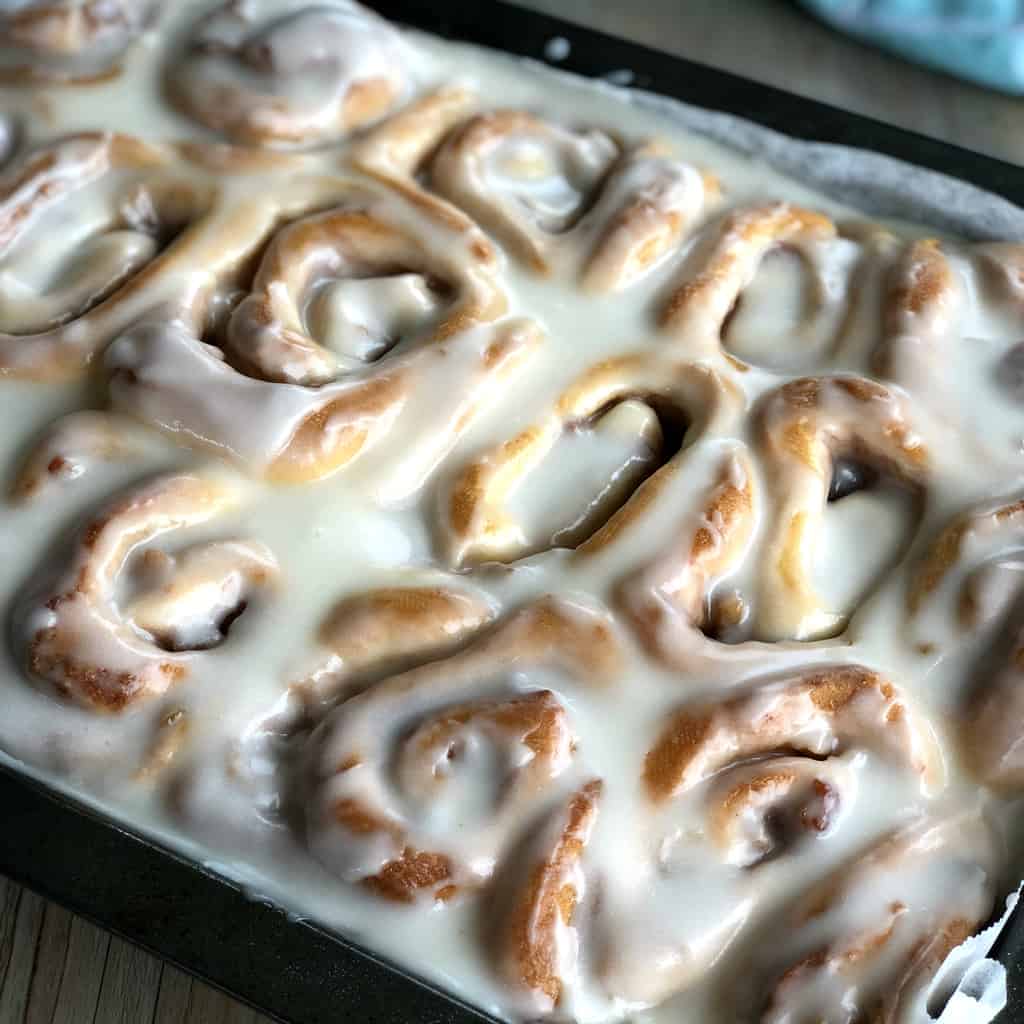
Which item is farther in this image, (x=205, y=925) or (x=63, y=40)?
(x=63, y=40)

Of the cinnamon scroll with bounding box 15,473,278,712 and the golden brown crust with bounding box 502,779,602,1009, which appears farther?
the cinnamon scroll with bounding box 15,473,278,712

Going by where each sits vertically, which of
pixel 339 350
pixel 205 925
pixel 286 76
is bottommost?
pixel 205 925

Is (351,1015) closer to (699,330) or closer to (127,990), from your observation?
(127,990)

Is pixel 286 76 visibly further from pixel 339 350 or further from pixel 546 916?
pixel 546 916

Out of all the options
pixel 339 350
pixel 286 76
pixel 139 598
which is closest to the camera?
pixel 139 598

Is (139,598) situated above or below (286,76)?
below

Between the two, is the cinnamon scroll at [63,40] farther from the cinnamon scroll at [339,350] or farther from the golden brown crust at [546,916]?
the golden brown crust at [546,916]

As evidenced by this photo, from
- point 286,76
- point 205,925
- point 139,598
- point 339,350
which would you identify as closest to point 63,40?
point 286,76

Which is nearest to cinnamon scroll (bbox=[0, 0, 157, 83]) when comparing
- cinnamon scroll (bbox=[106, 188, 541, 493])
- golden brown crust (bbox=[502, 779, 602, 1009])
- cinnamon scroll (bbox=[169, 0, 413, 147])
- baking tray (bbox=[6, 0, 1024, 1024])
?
cinnamon scroll (bbox=[169, 0, 413, 147])

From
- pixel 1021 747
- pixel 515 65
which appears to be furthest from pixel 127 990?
pixel 515 65

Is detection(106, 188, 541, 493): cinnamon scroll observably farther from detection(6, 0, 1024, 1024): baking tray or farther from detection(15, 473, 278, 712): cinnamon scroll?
detection(6, 0, 1024, 1024): baking tray

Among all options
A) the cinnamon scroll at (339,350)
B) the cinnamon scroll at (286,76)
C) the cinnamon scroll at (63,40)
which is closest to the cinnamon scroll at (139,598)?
the cinnamon scroll at (339,350)
